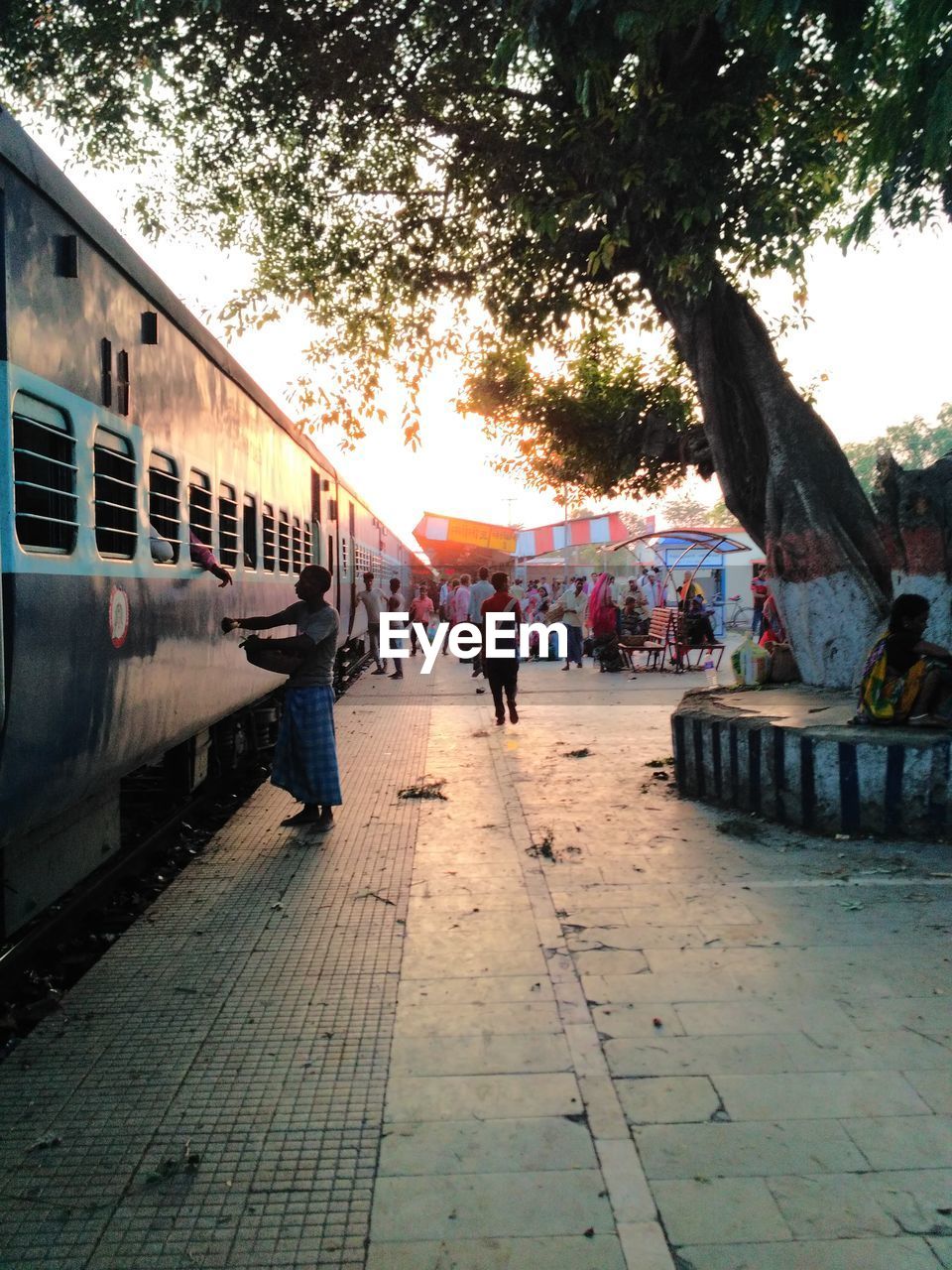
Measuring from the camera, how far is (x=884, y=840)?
20.6 feet

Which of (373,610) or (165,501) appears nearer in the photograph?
(165,501)

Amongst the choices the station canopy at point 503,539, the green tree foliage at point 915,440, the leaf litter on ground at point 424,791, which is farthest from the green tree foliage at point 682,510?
the leaf litter on ground at point 424,791

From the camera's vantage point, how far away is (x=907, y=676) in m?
6.68

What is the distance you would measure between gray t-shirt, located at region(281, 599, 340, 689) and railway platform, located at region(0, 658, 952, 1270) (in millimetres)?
1151

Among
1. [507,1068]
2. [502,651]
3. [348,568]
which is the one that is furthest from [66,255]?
[348,568]

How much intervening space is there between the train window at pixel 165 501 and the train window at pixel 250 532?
2194 millimetres

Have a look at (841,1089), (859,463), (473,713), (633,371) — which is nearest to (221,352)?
(841,1089)

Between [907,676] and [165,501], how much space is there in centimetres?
474

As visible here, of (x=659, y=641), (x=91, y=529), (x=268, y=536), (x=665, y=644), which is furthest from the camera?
(x=659, y=641)

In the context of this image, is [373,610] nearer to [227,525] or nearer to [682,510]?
[227,525]

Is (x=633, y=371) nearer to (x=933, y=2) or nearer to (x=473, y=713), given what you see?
(x=473, y=713)

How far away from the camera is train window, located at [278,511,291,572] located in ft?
31.8

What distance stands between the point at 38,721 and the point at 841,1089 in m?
2.93

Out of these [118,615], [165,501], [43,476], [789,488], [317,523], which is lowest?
[118,615]
